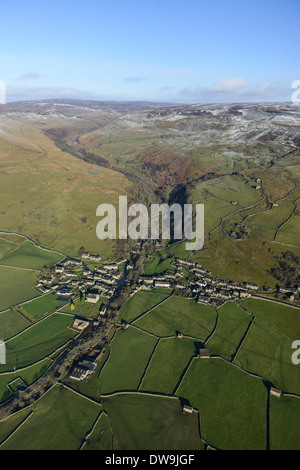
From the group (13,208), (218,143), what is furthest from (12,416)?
(218,143)

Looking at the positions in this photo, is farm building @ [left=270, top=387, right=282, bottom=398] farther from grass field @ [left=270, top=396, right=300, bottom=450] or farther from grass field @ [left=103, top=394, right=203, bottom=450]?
grass field @ [left=103, top=394, right=203, bottom=450]

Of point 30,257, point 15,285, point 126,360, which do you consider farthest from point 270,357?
point 30,257

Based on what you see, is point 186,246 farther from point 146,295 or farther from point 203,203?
point 203,203

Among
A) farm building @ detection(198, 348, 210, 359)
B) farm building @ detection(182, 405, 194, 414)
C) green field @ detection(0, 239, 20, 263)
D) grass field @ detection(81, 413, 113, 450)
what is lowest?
grass field @ detection(81, 413, 113, 450)

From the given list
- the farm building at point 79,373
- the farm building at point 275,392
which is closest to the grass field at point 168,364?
the farm building at point 79,373

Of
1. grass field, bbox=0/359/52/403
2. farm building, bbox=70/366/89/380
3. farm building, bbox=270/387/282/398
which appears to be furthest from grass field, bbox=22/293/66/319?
farm building, bbox=270/387/282/398

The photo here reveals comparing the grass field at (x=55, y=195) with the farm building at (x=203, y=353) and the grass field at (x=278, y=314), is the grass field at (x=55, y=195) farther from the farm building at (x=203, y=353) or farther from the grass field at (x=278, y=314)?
the grass field at (x=278, y=314)
